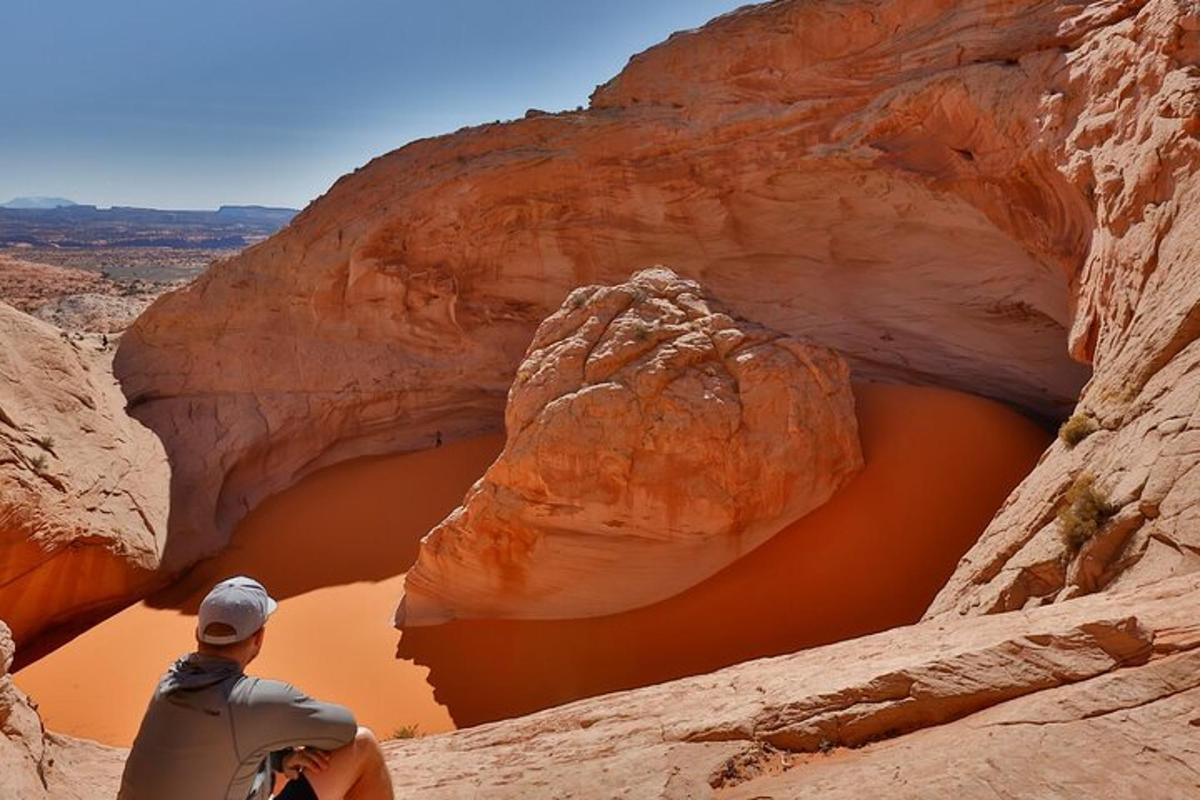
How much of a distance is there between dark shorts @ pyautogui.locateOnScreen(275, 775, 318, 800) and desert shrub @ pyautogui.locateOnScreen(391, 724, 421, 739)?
403cm

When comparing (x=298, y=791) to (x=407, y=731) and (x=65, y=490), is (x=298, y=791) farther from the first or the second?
(x=65, y=490)

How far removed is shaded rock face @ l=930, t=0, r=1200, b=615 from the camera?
387 centimetres

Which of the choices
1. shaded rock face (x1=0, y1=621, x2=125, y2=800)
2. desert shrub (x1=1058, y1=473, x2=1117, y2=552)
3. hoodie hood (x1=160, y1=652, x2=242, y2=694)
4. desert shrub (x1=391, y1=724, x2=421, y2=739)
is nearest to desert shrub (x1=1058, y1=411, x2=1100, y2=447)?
desert shrub (x1=1058, y1=473, x2=1117, y2=552)

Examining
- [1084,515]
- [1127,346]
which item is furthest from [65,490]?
[1127,346]

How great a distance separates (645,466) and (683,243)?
685cm

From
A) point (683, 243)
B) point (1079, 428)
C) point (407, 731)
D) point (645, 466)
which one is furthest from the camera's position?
point (683, 243)

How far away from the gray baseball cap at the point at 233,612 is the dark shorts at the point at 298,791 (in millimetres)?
702

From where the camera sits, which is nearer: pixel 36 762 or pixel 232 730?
pixel 232 730

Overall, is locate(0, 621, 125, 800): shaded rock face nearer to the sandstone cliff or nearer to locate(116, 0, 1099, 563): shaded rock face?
the sandstone cliff

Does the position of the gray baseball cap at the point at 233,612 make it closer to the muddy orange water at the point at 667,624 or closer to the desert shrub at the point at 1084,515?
the desert shrub at the point at 1084,515

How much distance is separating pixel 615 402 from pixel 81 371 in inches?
378

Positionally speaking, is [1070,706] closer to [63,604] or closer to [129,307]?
[63,604]

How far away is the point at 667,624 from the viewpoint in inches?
291

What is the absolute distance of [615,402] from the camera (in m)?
7.60
